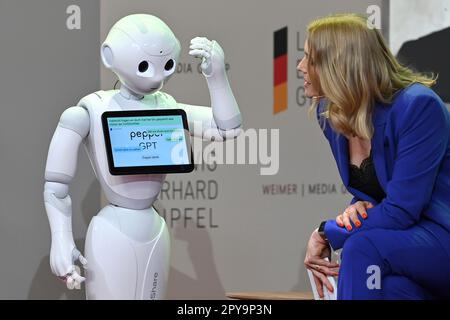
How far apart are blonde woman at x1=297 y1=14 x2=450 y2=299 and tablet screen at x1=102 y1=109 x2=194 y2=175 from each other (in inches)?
17.0

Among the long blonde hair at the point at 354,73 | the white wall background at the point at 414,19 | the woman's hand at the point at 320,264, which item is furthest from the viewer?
the white wall background at the point at 414,19

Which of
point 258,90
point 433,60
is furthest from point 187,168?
point 433,60

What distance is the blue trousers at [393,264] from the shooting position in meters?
2.13

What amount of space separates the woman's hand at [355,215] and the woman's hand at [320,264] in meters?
0.11

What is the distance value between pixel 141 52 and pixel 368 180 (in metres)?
0.76

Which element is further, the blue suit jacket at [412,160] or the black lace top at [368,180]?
the black lace top at [368,180]

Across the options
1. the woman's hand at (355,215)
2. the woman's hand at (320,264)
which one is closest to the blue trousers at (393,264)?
the woman's hand at (355,215)

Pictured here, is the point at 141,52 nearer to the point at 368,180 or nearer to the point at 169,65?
the point at 169,65

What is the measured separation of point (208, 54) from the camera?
8.42ft

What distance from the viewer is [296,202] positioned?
134 inches

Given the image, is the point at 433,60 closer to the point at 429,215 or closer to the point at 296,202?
the point at 296,202

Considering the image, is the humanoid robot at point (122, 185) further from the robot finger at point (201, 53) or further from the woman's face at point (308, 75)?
the woman's face at point (308, 75)

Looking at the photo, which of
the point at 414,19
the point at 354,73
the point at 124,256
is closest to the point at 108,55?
the point at 124,256

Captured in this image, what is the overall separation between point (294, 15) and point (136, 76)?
1017mm
